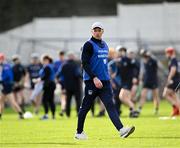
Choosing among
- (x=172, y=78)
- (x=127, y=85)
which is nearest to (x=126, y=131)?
(x=172, y=78)

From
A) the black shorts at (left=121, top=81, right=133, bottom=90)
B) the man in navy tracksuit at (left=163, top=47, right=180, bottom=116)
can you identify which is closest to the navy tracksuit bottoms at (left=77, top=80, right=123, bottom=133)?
the man in navy tracksuit at (left=163, top=47, right=180, bottom=116)

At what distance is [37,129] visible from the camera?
21719 mm

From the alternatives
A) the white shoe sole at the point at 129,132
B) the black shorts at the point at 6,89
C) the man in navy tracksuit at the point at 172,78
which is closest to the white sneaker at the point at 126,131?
the white shoe sole at the point at 129,132

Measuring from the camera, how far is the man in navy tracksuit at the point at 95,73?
57.9ft

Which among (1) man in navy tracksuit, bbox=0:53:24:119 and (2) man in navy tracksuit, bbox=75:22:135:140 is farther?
(1) man in navy tracksuit, bbox=0:53:24:119

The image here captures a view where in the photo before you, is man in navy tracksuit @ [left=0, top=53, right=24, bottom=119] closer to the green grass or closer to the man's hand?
the green grass

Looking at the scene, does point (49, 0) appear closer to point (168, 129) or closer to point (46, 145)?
point (168, 129)

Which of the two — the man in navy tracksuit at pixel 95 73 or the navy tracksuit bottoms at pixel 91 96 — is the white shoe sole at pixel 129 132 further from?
the navy tracksuit bottoms at pixel 91 96

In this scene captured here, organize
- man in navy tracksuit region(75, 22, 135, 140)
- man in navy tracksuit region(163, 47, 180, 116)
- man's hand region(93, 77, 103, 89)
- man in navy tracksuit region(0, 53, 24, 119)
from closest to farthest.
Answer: man's hand region(93, 77, 103, 89) → man in navy tracksuit region(75, 22, 135, 140) → man in navy tracksuit region(163, 47, 180, 116) → man in navy tracksuit region(0, 53, 24, 119)

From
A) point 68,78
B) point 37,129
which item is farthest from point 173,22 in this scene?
point 37,129

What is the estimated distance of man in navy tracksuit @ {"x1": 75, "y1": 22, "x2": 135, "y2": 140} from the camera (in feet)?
57.9

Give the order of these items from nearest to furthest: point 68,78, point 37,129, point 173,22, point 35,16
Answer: point 37,129, point 68,78, point 173,22, point 35,16

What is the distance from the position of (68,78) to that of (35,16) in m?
23.5

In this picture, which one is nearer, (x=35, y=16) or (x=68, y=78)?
(x=68, y=78)
